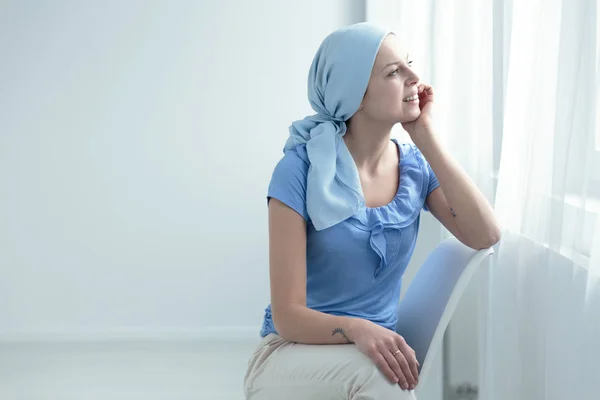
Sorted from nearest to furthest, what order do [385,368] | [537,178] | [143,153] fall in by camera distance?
[385,368], [537,178], [143,153]

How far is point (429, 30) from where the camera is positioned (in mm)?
3217

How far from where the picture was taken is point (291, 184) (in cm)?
193

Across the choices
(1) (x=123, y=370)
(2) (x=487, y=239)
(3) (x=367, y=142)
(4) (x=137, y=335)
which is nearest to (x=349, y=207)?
(3) (x=367, y=142)

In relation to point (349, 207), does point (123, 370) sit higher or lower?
lower

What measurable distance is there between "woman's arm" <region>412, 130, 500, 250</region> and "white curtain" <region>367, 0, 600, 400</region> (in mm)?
88

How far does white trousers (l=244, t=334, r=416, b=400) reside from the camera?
1664 millimetres

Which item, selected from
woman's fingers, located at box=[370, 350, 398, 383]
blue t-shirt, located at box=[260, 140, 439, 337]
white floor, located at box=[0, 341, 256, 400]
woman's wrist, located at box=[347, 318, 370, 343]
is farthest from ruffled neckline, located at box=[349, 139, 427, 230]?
white floor, located at box=[0, 341, 256, 400]

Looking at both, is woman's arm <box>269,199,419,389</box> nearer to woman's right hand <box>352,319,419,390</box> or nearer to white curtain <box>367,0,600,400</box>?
woman's right hand <box>352,319,419,390</box>

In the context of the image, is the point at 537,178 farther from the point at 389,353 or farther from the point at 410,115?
the point at 389,353

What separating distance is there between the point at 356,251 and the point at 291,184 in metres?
0.21

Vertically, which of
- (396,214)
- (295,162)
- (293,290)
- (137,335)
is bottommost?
(137,335)

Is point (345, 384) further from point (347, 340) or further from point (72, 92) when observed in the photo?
point (72, 92)

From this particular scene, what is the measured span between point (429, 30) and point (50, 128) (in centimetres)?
212

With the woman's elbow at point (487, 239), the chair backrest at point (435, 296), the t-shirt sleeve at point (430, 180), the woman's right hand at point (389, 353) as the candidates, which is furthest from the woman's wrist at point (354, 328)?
the t-shirt sleeve at point (430, 180)
